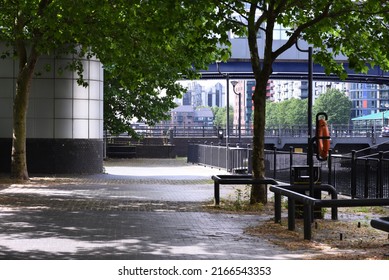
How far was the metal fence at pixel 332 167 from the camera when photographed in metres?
19.7

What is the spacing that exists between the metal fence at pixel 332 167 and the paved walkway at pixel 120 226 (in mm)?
2455

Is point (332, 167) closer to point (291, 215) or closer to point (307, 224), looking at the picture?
point (291, 215)

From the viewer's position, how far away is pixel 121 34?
75.3 feet

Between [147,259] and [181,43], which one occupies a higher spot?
[181,43]

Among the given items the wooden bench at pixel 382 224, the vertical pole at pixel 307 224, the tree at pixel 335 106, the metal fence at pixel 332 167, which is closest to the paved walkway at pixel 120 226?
the vertical pole at pixel 307 224

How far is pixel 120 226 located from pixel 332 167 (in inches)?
554

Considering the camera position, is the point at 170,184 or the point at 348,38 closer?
the point at 348,38

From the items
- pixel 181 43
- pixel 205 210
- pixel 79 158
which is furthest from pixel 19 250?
pixel 79 158

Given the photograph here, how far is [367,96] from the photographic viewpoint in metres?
200

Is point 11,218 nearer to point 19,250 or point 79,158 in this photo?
point 19,250

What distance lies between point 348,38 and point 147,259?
9.92 meters

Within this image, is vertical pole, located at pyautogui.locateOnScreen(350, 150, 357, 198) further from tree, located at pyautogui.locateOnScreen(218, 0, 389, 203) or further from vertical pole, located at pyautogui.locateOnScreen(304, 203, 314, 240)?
vertical pole, located at pyautogui.locateOnScreen(304, 203, 314, 240)

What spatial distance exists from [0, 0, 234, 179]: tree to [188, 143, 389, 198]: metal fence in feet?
12.7

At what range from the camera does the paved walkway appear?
34.4 ft
